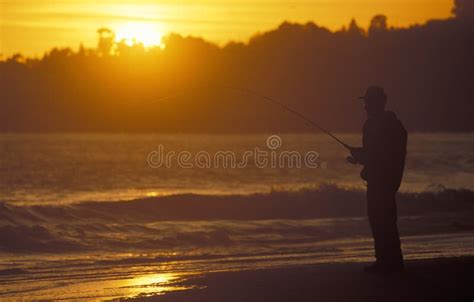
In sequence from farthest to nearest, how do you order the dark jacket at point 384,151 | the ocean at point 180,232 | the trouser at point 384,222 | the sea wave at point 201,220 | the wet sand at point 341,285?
the sea wave at point 201,220
the ocean at point 180,232
the trouser at point 384,222
the dark jacket at point 384,151
the wet sand at point 341,285

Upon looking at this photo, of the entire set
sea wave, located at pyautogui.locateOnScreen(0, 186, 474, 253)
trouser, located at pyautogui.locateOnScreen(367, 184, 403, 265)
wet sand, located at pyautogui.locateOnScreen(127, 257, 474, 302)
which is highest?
sea wave, located at pyautogui.locateOnScreen(0, 186, 474, 253)

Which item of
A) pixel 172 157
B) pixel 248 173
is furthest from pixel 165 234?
pixel 172 157

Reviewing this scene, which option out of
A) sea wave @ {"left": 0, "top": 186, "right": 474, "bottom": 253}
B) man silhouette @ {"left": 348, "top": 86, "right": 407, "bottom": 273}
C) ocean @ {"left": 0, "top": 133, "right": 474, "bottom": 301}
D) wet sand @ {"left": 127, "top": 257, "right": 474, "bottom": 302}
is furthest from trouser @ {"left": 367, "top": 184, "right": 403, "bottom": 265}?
sea wave @ {"left": 0, "top": 186, "right": 474, "bottom": 253}

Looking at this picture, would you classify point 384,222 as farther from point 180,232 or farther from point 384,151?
point 180,232

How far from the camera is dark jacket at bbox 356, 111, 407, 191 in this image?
384 inches

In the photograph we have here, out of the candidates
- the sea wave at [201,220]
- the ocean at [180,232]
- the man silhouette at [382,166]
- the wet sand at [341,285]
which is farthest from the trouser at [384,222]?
the sea wave at [201,220]

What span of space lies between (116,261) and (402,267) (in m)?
5.77

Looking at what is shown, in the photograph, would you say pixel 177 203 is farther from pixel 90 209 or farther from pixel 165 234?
pixel 165 234

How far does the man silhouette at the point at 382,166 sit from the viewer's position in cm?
977

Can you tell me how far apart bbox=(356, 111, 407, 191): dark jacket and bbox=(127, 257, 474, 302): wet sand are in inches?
39.1

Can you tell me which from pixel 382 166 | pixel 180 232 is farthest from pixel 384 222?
pixel 180 232

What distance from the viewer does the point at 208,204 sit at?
27516 mm

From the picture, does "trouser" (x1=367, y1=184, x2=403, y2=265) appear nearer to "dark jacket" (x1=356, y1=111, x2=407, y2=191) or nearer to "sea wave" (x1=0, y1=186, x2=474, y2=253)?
"dark jacket" (x1=356, y1=111, x2=407, y2=191)

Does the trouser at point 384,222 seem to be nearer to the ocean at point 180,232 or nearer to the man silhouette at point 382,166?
the man silhouette at point 382,166
